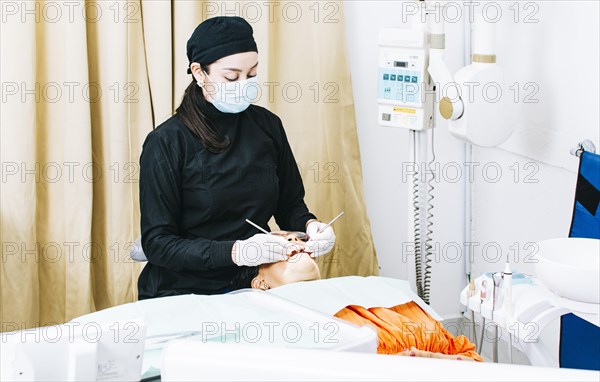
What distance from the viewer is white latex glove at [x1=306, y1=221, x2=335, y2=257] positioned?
6.21 feet

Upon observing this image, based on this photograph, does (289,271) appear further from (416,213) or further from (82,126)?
(82,126)

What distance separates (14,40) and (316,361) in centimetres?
200

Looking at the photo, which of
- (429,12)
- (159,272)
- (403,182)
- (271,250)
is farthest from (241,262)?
(403,182)

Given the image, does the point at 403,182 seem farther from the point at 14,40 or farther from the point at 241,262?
the point at 14,40

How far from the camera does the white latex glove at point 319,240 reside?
1894 millimetres

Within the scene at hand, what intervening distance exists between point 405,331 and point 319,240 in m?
0.50

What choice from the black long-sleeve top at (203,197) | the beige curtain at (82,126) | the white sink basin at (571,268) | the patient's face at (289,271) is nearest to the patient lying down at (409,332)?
the white sink basin at (571,268)

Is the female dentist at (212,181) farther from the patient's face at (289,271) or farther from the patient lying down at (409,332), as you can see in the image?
the patient lying down at (409,332)

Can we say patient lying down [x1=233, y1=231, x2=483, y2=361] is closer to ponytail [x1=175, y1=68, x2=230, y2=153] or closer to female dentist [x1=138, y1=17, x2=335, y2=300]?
female dentist [x1=138, y1=17, x2=335, y2=300]

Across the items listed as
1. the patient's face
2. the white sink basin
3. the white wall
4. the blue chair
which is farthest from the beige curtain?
the white sink basin

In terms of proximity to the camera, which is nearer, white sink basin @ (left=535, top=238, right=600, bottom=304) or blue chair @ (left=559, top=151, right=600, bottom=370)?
white sink basin @ (left=535, top=238, right=600, bottom=304)

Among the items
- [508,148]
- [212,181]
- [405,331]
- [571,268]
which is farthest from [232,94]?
[508,148]

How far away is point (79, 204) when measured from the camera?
7.80 feet

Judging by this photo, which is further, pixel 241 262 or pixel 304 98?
pixel 304 98
